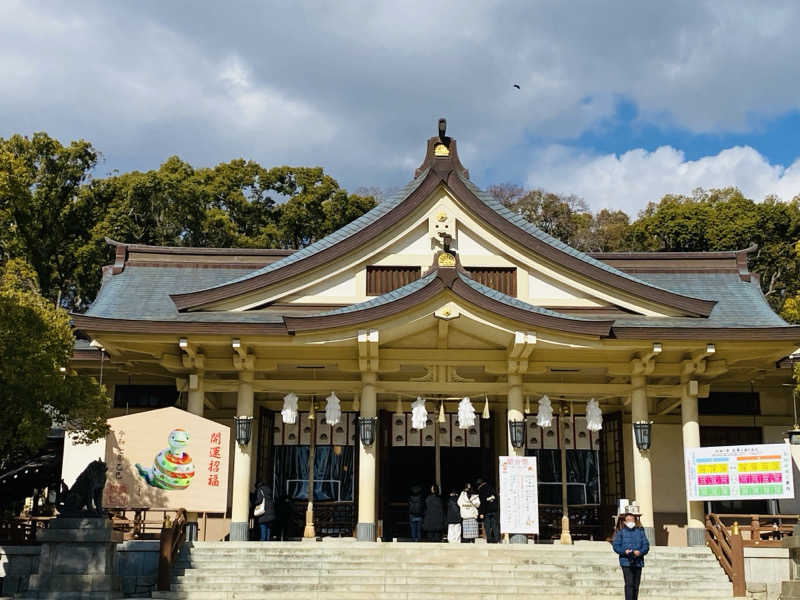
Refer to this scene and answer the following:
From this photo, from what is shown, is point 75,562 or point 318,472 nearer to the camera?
point 75,562

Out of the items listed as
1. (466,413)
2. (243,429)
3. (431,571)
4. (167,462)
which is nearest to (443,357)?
(466,413)

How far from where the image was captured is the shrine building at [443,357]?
16.4 meters

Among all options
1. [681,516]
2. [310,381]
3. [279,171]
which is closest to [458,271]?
[310,381]

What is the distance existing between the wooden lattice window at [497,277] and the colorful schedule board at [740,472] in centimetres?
487

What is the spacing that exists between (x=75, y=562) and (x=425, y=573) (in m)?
5.25

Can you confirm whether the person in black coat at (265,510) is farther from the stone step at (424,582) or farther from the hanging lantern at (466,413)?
the hanging lantern at (466,413)

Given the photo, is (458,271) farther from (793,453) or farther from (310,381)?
(793,453)

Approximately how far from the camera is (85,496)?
12922mm

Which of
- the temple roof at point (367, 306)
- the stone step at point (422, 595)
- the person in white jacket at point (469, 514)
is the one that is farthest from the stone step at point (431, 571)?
the temple roof at point (367, 306)

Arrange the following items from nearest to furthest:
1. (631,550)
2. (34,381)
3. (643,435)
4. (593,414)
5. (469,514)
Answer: (631,550), (34,381), (643,435), (469,514), (593,414)

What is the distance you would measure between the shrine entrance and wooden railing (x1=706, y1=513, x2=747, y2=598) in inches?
219

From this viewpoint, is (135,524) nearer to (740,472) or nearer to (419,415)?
(419,415)

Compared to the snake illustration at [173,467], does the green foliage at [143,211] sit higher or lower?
higher

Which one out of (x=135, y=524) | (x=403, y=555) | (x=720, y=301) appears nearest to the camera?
(x=403, y=555)
